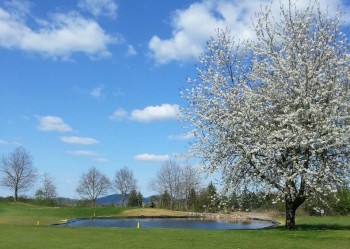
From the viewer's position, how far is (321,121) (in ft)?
74.4

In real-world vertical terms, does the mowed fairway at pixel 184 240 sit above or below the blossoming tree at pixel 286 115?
below

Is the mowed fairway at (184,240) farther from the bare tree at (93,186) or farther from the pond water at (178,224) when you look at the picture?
the bare tree at (93,186)

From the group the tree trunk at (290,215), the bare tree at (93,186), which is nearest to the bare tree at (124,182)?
the bare tree at (93,186)

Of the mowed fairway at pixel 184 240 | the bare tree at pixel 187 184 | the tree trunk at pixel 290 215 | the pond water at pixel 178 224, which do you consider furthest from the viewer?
the bare tree at pixel 187 184

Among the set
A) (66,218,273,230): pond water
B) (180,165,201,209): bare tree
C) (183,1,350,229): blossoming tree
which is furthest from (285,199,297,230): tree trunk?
(180,165,201,209): bare tree

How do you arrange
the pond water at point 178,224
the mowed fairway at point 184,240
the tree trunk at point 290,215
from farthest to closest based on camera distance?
the pond water at point 178,224, the tree trunk at point 290,215, the mowed fairway at point 184,240

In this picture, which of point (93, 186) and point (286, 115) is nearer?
point (286, 115)

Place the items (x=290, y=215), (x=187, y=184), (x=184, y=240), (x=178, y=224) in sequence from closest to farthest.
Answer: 1. (x=184, y=240)
2. (x=290, y=215)
3. (x=178, y=224)
4. (x=187, y=184)

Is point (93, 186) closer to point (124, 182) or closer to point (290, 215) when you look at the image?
point (124, 182)

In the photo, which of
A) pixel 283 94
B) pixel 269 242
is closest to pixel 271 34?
pixel 283 94

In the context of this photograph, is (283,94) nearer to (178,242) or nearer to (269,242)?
(269,242)

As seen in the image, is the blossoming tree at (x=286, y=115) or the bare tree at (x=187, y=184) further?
the bare tree at (x=187, y=184)

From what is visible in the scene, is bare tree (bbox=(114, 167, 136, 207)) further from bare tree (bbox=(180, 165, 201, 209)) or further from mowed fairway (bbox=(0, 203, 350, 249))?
mowed fairway (bbox=(0, 203, 350, 249))

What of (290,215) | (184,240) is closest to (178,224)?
(290,215)
